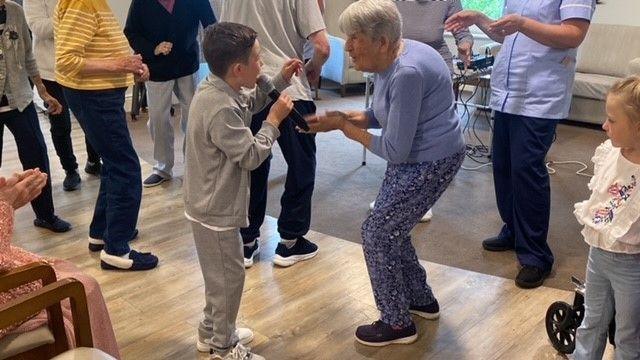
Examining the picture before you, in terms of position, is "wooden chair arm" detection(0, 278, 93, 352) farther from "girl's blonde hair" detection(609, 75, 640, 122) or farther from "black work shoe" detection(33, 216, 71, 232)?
"black work shoe" detection(33, 216, 71, 232)

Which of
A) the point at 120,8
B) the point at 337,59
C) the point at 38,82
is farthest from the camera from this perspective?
the point at 337,59

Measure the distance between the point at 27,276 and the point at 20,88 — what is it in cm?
181

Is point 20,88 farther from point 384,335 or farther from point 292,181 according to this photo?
point 384,335

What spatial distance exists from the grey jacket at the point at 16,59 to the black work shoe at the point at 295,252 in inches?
57.4

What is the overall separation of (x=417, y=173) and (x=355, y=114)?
339 mm

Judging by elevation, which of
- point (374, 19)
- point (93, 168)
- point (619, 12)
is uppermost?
point (374, 19)

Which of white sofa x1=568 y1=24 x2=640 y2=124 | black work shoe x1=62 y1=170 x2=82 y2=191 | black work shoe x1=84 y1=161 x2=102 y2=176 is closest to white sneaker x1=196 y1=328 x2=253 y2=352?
black work shoe x1=62 y1=170 x2=82 y2=191

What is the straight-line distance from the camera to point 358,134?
2045 mm

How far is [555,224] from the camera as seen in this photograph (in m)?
3.34

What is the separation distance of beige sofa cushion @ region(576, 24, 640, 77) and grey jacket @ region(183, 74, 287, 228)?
458 centimetres

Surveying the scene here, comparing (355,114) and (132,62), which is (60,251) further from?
(355,114)

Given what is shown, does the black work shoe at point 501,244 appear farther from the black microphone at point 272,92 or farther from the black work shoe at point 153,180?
the black work shoe at point 153,180

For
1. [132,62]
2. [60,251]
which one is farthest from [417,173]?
[60,251]

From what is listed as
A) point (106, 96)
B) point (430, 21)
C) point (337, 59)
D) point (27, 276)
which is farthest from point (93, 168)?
point (337, 59)
